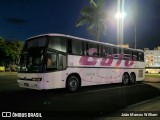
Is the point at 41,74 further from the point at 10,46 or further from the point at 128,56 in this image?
the point at 10,46

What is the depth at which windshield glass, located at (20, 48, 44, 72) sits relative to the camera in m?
11.2

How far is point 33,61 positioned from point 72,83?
2.70 m

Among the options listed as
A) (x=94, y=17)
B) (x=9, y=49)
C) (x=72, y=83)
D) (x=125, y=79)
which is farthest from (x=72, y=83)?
(x=9, y=49)

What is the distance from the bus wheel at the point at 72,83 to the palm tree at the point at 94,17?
20362 millimetres

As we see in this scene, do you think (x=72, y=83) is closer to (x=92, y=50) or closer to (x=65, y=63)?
(x=65, y=63)

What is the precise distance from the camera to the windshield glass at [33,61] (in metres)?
11.2

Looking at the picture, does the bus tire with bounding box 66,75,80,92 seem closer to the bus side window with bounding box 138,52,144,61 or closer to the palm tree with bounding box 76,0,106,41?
the bus side window with bounding box 138,52,144,61

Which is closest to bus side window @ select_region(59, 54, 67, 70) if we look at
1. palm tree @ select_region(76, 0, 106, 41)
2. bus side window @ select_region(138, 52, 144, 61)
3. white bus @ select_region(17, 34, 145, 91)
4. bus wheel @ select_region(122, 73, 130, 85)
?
white bus @ select_region(17, 34, 145, 91)

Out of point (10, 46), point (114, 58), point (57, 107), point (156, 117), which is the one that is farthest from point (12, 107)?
point (10, 46)

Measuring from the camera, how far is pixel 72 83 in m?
12.8

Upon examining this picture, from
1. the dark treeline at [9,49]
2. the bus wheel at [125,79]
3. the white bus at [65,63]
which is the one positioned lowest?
the bus wheel at [125,79]

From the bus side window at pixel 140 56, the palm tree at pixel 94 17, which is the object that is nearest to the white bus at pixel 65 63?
the bus side window at pixel 140 56

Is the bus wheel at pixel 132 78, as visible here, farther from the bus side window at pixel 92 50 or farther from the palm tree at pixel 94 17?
the palm tree at pixel 94 17

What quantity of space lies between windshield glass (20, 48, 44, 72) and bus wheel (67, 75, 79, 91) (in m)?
2.12
